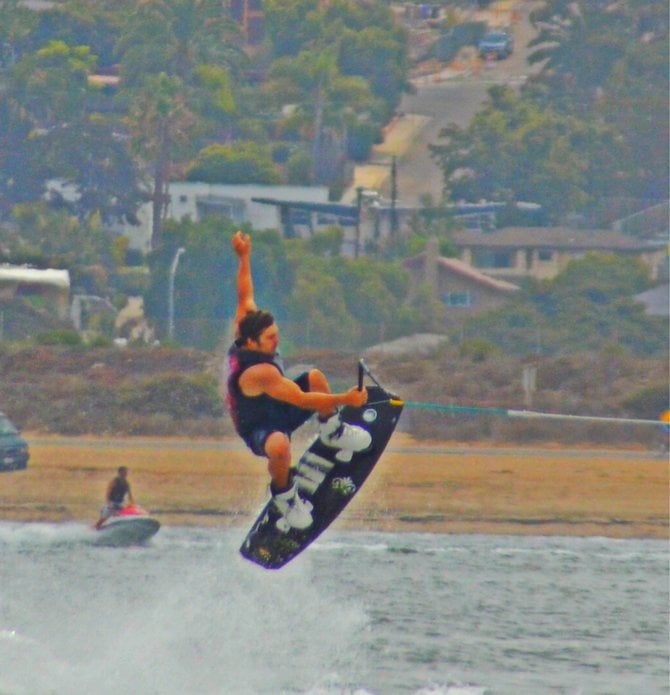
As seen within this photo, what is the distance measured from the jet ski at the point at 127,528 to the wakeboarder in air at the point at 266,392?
1492 cm

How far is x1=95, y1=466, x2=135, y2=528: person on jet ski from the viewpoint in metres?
23.9

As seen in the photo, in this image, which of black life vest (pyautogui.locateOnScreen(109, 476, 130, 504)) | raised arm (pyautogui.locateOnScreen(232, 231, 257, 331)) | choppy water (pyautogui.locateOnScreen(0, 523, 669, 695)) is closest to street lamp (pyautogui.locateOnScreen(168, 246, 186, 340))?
choppy water (pyautogui.locateOnScreen(0, 523, 669, 695))

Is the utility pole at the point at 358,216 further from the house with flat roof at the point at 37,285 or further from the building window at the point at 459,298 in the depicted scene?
the house with flat roof at the point at 37,285

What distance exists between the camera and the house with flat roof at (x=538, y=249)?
57312 mm

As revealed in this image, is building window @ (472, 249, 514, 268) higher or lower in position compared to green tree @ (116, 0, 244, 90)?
lower

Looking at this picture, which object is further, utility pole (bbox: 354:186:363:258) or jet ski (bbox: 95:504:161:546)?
utility pole (bbox: 354:186:363:258)

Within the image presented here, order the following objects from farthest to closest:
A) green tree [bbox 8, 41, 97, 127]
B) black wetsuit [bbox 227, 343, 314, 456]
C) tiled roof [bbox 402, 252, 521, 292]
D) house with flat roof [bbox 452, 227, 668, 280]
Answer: green tree [bbox 8, 41, 97, 127] < house with flat roof [bbox 452, 227, 668, 280] < tiled roof [bbox 402, 252, 521, 292] < black wetsuit [bbox 227, 343, 314, 456]

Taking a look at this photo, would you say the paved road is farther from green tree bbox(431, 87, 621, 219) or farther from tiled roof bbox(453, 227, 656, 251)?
tiled roof bbox(453, 227, 656, 251)

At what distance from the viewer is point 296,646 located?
64.9 feet

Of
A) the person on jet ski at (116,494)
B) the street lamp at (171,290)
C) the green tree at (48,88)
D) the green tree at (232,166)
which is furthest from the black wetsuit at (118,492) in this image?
the green tree at (48,88)

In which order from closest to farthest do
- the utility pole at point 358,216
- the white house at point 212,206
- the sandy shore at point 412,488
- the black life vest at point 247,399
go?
the black life vest at point 247,399, the sandy shore at point 412,488, the utility pole at point 358,216, the white house at point 212,206

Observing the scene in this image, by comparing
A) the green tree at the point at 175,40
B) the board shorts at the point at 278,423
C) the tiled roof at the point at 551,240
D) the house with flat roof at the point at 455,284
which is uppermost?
the green tree at the point at 175,40

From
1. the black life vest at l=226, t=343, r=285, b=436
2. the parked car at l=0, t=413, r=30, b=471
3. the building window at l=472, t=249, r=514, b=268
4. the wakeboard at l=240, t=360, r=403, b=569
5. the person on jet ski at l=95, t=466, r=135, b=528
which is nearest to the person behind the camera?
the black life vest at l=226, t=343, r=285, b=436

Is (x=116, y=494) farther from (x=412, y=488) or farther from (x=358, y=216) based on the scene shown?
(x=358, y=216)
